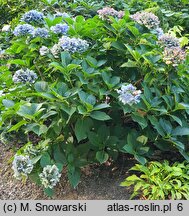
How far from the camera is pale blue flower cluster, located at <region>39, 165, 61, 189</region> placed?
1.86 metres

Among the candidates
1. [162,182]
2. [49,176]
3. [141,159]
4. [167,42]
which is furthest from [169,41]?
[49,176]

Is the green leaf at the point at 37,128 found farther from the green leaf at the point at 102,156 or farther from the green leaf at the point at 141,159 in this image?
the green leaf at the point at 141,159

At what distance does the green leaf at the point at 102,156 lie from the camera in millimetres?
2074

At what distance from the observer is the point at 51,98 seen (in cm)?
191

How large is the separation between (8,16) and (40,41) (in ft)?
7.62

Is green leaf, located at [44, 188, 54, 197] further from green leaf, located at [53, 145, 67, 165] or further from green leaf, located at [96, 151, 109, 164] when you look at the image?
green leaf, located at [96, 151, 109, 164]

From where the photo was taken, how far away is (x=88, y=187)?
7.47ft

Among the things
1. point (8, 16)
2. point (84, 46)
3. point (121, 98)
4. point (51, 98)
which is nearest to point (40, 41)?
point (84, 46)

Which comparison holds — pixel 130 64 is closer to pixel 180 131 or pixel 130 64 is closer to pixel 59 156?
pixel 180 131

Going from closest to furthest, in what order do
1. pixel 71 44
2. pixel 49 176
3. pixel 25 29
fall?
pixel 49 176, pixel 71 44, pixel 25 29

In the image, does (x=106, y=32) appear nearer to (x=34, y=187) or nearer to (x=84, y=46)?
(x=84, y=46)

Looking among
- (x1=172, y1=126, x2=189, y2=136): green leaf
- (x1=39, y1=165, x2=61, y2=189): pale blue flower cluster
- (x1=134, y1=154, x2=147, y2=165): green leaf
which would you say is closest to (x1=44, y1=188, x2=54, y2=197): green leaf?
(x1=39, y1=165, x2=61, y2=189): pale blue flower cluster

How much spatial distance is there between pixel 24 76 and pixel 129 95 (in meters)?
0.63

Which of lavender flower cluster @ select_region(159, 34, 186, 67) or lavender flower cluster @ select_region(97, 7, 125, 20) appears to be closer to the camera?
lavender flower cluster @ select_region(159, 34, 186, 67)
